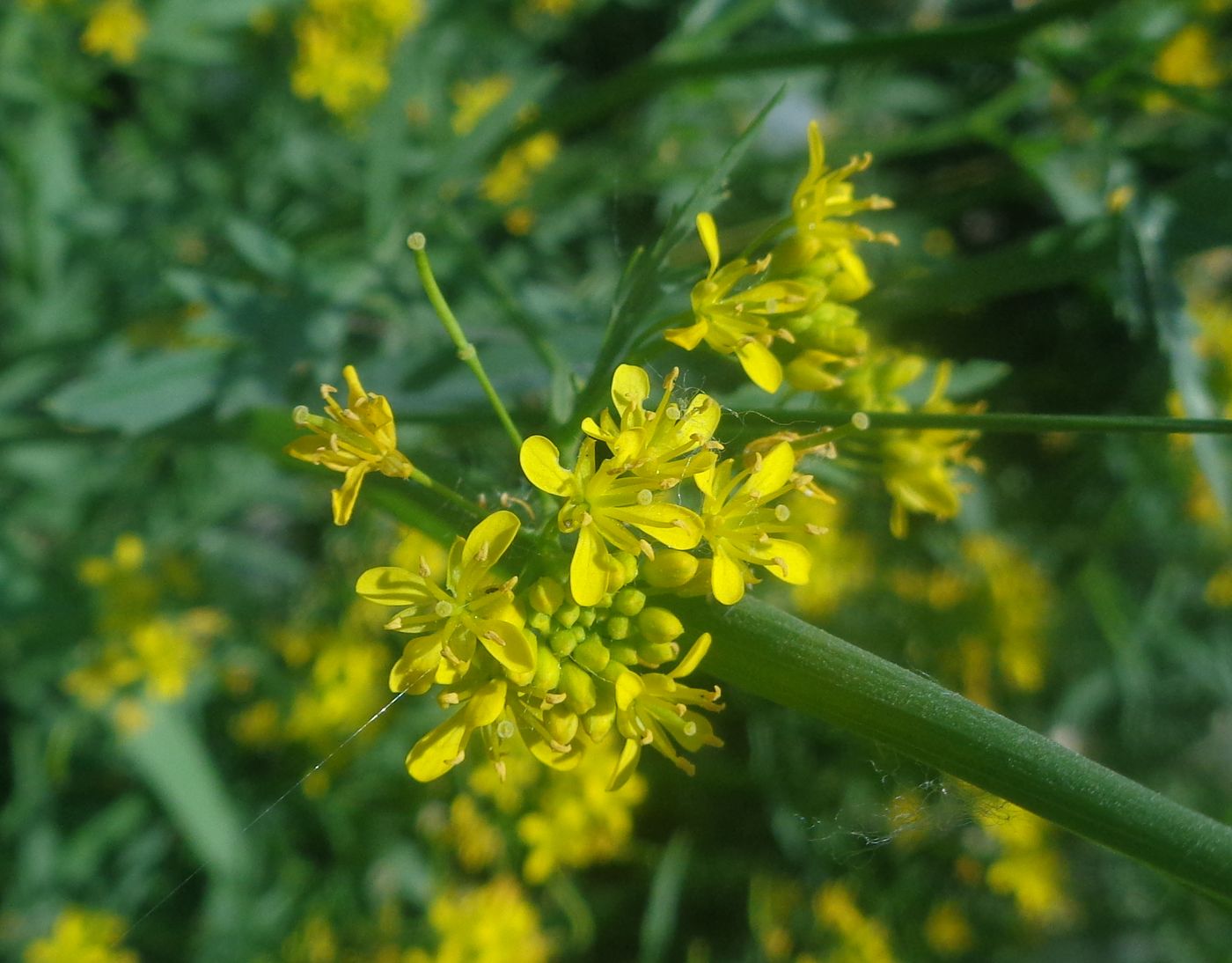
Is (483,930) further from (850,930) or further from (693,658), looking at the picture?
(693,658)

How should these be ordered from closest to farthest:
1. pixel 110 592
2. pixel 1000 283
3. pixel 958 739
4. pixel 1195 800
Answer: pixel 958 739 → pixel 1000 283 → pixel 110 592 → pixel 1195 800

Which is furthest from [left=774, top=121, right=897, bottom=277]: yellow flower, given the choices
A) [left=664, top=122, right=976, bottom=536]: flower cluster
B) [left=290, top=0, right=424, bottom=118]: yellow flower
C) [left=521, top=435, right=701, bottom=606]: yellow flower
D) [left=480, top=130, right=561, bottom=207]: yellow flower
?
[left=290, top=0, right=424, bottom=118]: yellow flower

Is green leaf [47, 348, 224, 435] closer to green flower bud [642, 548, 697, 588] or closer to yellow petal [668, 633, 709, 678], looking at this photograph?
green flower bud [642, 548, 697, 588]

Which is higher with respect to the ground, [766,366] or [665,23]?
[766,366]

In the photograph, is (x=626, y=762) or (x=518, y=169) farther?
(x=518, y=169)

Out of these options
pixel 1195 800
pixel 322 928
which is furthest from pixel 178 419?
pixel 1195 800

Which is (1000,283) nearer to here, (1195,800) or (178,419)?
(178,419)

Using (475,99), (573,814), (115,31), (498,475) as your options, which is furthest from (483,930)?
(115,31)
